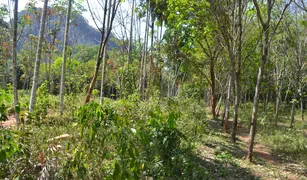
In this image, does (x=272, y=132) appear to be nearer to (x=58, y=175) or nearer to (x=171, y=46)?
(x=171, y=46)

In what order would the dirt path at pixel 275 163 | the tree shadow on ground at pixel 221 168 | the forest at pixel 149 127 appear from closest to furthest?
1. the forest at pixel 149 127
2. the tree shadow on ground at pixel 221 168
3. the dirt path at pixel 275 163

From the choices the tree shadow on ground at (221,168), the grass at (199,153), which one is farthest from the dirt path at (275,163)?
the tree shadow on ground at (221,168)

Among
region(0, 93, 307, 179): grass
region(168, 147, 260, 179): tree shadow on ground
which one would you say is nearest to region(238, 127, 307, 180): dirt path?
region(0, 93, 307, 179): grass

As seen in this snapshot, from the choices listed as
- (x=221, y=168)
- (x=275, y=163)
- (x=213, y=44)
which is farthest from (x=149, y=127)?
(x=213, y=44)

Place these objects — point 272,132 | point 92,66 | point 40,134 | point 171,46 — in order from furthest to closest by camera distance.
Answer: point 92,66
point 171,46
point 272,132
point 40,134

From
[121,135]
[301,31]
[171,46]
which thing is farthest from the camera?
[171,46]

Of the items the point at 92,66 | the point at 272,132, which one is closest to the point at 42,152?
the point at 272,132

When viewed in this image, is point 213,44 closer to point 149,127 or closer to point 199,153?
point 199,153

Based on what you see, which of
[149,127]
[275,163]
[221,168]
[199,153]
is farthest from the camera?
[275,163]

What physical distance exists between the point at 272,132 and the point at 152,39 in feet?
32.8

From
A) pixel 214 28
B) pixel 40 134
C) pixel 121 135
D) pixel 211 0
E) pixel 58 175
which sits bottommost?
pixel 58 175

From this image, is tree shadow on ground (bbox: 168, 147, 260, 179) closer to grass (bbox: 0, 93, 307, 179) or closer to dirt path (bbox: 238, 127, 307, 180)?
grass (bbox: 0, 93, 307, 179)

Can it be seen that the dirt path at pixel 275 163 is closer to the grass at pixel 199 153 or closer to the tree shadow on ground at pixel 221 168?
the grass at pixel 199 153

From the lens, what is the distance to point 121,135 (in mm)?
1825
